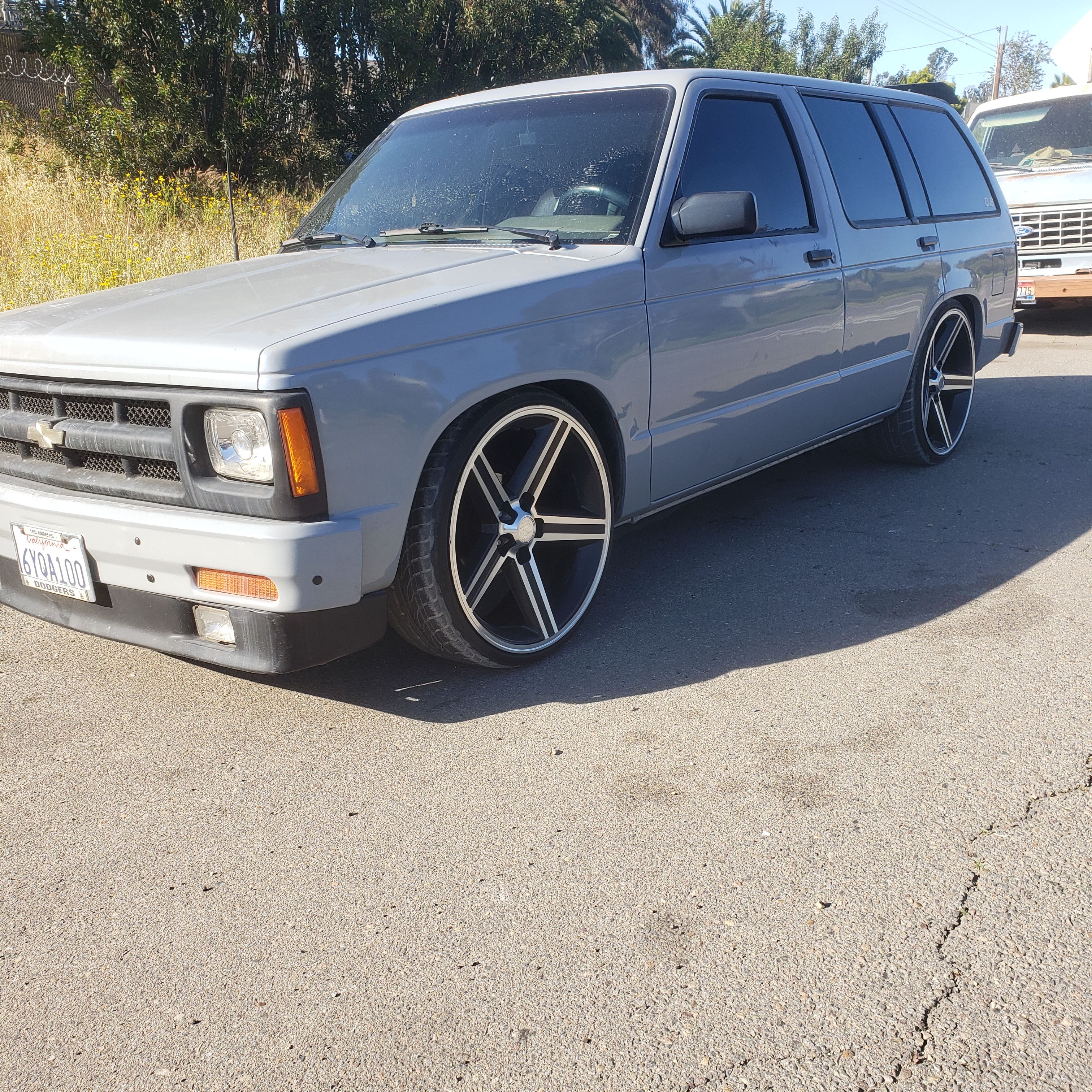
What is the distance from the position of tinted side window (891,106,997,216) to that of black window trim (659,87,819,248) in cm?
127

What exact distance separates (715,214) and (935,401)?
8.89ft

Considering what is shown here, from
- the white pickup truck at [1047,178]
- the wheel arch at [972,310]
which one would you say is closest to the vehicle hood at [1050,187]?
the white pickup truck at [1047,178]

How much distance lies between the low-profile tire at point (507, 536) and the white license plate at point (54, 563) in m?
0.86

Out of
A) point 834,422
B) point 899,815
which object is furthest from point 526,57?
point 899,815

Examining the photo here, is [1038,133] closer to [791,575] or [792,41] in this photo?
[791,575]

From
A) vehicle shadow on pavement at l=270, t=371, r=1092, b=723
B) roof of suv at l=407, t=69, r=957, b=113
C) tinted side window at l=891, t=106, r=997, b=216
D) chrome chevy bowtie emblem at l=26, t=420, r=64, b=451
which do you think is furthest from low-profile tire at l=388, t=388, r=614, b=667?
tinted side window at l=891, t=106, r=997, b=216

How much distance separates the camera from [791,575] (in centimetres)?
423

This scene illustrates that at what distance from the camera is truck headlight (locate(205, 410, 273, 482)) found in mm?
2623

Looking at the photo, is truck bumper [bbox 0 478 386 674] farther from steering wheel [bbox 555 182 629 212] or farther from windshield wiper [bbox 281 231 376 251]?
steering wheel [bbox 555 182 629 212]

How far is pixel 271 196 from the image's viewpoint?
1528 cm

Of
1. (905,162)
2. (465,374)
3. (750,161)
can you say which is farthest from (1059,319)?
(465,374)

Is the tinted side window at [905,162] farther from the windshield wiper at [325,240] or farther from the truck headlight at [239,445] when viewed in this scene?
the truck headlight at [239,445]

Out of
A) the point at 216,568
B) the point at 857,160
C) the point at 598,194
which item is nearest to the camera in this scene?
the point at 216,568

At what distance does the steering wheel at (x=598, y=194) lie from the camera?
3662 mm
